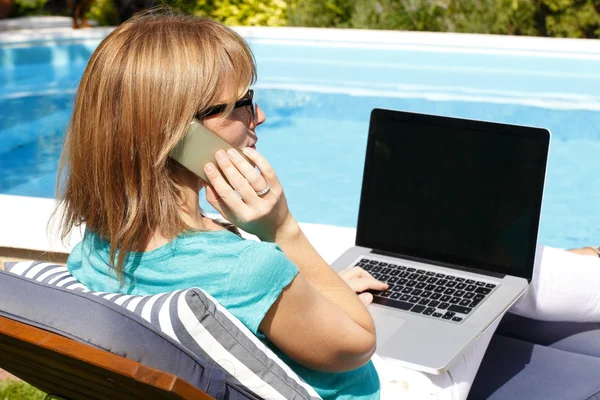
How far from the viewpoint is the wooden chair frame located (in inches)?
52.1

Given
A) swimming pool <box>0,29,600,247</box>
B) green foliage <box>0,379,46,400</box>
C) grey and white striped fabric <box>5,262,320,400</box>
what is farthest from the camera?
swimming pool <box>0,29,600,247</box>

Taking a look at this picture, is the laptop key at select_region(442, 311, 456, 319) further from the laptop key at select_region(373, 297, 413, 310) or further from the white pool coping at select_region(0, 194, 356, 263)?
the white pool coping at select_region(0, 194, 356, 263)

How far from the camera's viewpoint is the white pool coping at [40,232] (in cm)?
315

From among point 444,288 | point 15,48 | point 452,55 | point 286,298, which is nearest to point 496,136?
point 444,288

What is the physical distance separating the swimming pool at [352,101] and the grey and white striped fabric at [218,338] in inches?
197

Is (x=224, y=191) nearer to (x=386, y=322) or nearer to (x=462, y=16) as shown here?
(x=386, y=322)

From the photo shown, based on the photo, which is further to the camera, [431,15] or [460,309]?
[431,15]

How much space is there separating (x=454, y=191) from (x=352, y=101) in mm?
7052

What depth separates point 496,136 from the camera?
101 inches

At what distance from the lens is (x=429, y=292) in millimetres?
2451

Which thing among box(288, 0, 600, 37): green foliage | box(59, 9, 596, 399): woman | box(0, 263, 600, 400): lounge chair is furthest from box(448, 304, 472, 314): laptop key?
box(288, 0, 600, 37): green foliage

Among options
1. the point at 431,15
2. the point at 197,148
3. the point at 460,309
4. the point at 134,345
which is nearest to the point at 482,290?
the point at 460,309

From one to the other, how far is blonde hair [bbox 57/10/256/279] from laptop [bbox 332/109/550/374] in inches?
33.0

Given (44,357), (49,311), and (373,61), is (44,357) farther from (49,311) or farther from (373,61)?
(373,61)
